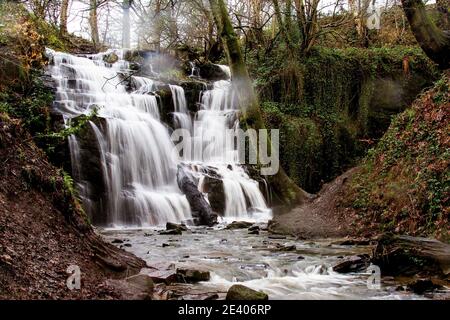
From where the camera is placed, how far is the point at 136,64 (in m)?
20.8

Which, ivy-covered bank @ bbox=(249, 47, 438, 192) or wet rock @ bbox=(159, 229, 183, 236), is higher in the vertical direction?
ivy-covered bank @ bbox=(249, 47, 438, 192)

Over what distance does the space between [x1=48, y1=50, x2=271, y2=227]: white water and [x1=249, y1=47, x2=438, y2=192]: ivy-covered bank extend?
2.32 metres

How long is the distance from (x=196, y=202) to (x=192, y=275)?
755cm

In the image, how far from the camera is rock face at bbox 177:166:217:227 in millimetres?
12891

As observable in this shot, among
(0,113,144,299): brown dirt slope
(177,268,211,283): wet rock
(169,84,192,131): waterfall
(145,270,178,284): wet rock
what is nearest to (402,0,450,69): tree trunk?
(177,268,211,283): wet rock

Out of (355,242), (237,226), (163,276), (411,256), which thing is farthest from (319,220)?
(163,276)

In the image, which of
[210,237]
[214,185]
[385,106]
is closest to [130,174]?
[214,185]

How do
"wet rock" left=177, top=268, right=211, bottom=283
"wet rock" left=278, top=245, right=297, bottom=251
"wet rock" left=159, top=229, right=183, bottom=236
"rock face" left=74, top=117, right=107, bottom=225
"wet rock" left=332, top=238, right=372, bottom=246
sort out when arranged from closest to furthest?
"wet rock" left=177, top=268, right=211, bottom=283, "wet rock" left=278, top=245, right=297, bottom=251, "wet rock" left=332, top=238, right=372, bottom=246, "wet rock" left=159, top=229, right=183, bottom=236, "rock face" left=74, top=117, right=107, bottom=225

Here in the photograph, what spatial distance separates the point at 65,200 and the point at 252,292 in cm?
275

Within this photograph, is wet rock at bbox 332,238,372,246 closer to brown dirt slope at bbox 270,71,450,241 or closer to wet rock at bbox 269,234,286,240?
brown dirt slope at bbox 270,71,450,241

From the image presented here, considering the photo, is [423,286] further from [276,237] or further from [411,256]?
[276,237]

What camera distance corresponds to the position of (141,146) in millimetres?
15250

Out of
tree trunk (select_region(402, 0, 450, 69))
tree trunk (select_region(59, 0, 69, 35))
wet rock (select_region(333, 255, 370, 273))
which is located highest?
tree trunk (select_region(59, 0, 69, 35))
